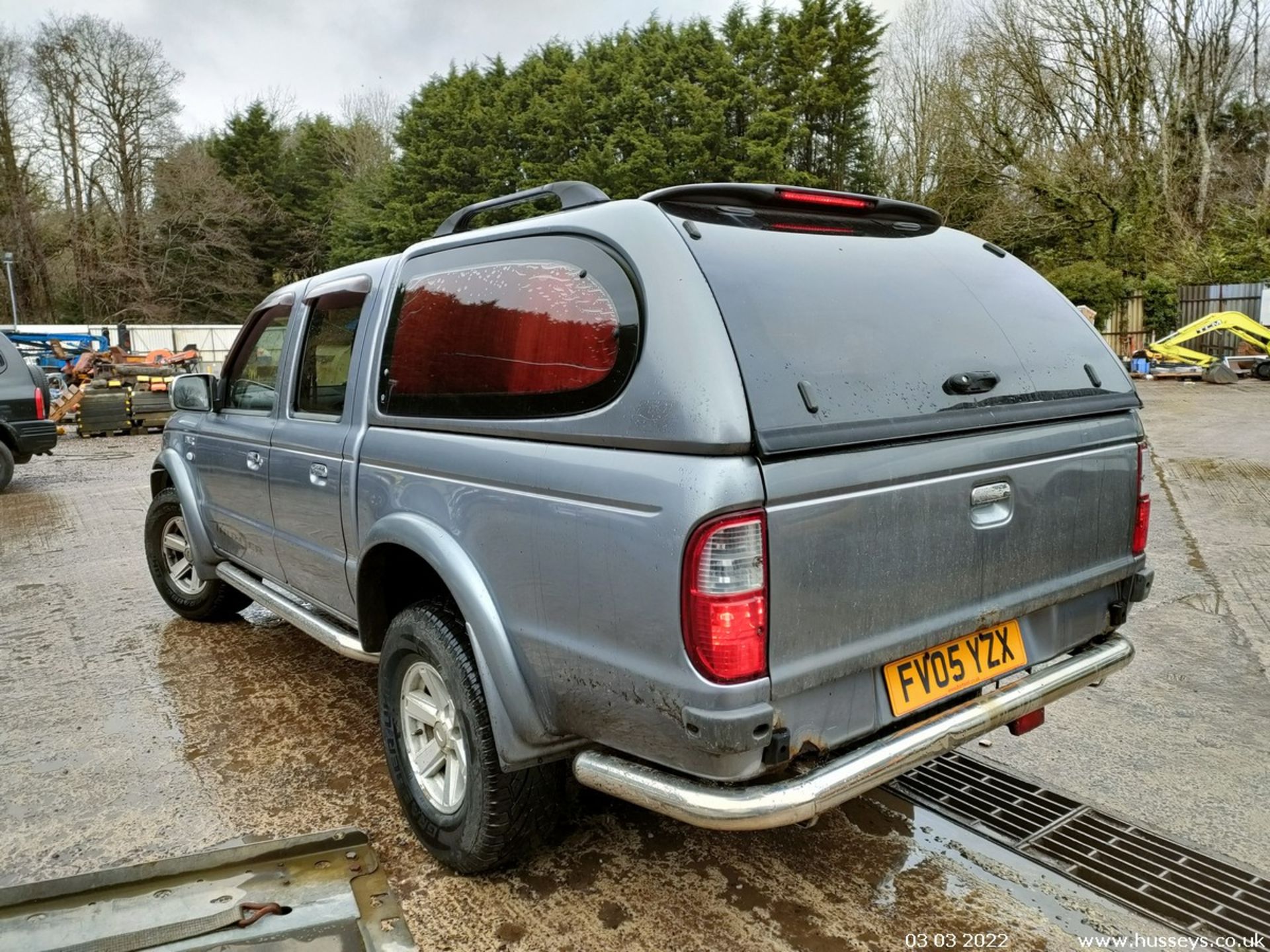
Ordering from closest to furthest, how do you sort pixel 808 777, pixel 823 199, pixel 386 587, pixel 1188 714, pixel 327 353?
pixel 808 777, pixel 823 199, pixel 386 587, pixel 327 353, pixel 1188 714

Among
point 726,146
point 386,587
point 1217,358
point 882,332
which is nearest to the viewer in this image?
point 882,332

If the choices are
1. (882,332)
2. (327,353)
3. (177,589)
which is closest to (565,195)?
(882,332)

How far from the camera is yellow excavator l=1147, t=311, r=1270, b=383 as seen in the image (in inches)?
758

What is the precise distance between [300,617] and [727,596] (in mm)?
2270

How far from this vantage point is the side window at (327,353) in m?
3.34

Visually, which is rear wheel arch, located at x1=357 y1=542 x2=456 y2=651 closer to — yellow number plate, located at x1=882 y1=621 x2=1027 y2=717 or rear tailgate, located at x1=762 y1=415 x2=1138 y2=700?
rear tailgate, located at x1=762 y1=415 x2=1138 y2=700

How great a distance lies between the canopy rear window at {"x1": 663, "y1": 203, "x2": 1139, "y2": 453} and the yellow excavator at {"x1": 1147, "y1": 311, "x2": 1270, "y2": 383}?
19.7 m

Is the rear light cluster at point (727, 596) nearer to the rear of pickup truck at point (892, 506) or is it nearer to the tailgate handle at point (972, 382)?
the rear of pickup truck at point (892, 506)

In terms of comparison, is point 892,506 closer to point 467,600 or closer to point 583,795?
point 467,600

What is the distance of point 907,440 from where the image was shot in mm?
2242

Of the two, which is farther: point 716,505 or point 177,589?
point 177,589

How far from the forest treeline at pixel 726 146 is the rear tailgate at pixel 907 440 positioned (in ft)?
79.7

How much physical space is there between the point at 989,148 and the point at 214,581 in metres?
28.7

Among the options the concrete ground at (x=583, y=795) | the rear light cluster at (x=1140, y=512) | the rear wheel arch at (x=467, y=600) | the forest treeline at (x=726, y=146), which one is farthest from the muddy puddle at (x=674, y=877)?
the forest treeline at (x=726, y=146)
